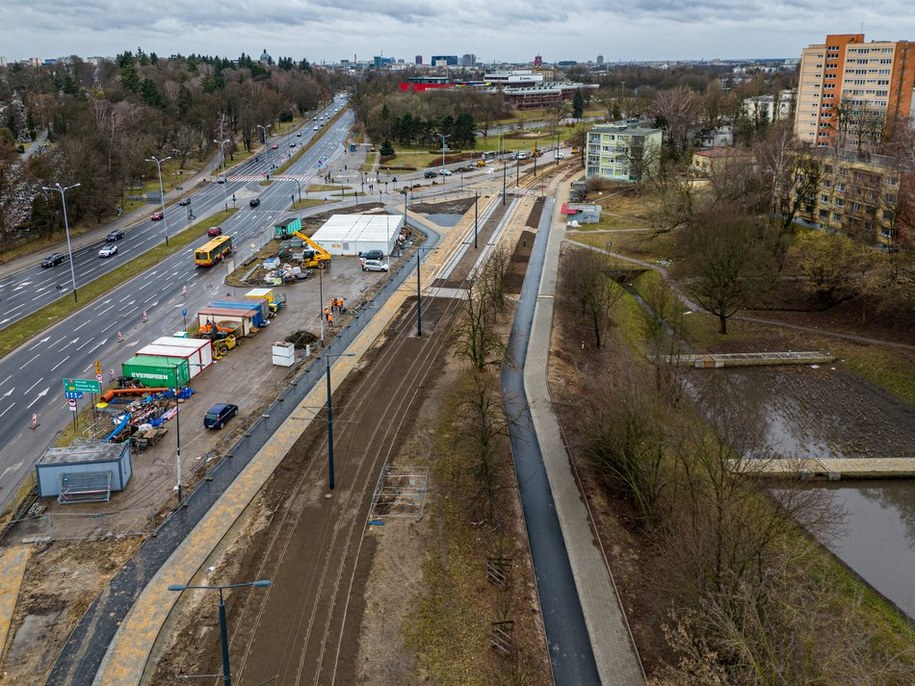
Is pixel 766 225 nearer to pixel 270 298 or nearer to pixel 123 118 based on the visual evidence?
pixel 270 298

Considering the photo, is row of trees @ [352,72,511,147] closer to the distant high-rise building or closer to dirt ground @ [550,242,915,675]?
the distant high-rise building

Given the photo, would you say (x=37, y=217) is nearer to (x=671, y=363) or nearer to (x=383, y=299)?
(x=383, y=299)

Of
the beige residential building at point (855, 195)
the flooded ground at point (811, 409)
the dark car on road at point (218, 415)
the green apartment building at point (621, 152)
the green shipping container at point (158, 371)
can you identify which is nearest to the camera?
the dark car on road at point (218, 415)

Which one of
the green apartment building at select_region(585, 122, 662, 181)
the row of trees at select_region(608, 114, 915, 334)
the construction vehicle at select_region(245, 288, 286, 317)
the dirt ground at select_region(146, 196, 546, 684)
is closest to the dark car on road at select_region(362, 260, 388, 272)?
the construction vehicle at select_region(245, 288, 286, 317)

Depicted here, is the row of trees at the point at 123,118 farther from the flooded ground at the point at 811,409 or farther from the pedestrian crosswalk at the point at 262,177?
the flooded ground at the point at 811,409

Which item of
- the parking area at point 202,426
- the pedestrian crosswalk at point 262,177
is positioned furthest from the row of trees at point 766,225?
the pedestrian crosswalk at point 262,177
